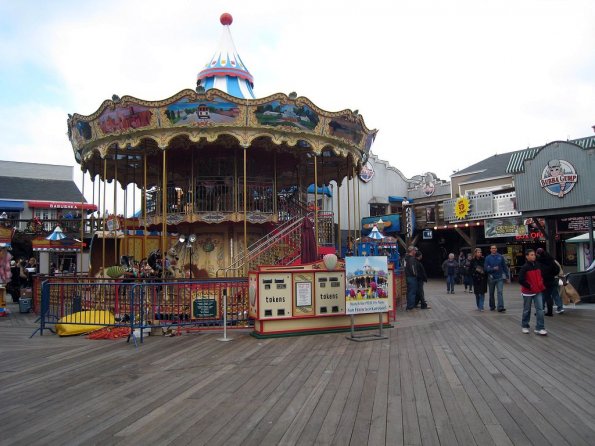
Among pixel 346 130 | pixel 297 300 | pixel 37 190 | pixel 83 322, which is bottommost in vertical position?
pixel 83 322

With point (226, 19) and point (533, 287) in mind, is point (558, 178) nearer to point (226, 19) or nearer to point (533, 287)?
point (533, 287)

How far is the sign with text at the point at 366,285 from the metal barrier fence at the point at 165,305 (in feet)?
7.58

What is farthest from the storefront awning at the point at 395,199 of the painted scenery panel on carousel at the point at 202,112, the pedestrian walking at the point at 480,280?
the painted scenery panel on carousel at the point at 202,112

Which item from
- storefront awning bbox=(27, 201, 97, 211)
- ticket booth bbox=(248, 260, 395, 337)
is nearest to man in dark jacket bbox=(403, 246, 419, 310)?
ticket booth bbox=(248, 260, 395, 337)

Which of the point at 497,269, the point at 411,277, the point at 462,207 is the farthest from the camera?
the point at 462,207

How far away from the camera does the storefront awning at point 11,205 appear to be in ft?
115

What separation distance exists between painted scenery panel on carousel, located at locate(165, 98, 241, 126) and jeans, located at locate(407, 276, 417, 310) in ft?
21.4

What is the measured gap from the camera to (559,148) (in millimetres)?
18469

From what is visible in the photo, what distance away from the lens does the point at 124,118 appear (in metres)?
14.0

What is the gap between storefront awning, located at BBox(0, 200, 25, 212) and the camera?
35.2 metres

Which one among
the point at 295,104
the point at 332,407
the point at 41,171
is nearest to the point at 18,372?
the point at 332,407

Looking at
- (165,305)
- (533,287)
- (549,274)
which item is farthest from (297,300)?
(549,274)

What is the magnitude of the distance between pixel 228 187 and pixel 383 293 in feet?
27.5

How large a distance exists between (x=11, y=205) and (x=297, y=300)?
1303 inches
